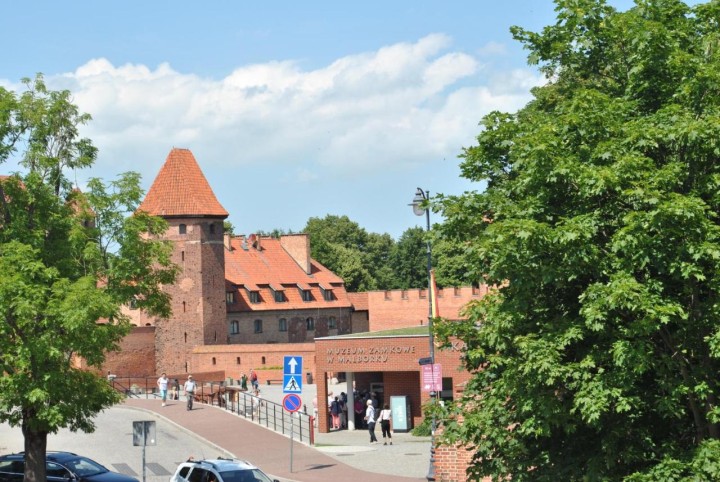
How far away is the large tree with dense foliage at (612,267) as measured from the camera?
46.0ft

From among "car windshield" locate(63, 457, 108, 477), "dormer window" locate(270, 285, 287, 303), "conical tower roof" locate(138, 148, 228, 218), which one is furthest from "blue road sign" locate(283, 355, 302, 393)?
"dormer window" locate(270, 285, 287, 303)

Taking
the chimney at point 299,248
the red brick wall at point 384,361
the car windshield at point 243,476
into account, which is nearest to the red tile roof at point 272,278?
the chimney at point 299,248

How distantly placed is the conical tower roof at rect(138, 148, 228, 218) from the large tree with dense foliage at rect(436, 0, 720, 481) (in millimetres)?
59682

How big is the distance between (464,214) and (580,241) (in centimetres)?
308

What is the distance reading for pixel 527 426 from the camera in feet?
50.6

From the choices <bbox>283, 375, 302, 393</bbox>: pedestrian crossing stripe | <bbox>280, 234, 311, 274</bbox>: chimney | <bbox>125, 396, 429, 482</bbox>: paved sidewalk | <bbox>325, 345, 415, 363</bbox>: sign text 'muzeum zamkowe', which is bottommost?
<bbox>125, 396, 429, 482</bbox>: paved sidewalk

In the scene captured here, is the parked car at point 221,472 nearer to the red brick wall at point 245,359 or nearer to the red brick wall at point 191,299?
the red brick wall at point 245,359

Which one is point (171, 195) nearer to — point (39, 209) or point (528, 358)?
point (39, 209)

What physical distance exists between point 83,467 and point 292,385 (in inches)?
219

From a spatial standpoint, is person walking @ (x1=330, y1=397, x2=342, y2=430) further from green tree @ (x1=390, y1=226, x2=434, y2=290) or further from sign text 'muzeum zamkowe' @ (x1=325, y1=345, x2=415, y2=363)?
green tree @ (x1=390, y1=226, x2=434, y2=290)

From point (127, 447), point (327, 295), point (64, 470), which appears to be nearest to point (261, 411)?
point (127, 447)

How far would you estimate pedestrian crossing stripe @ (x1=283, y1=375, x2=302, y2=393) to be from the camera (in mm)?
28559

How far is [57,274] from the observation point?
23312 mm

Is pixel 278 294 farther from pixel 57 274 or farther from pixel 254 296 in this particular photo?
pixel 57 274
